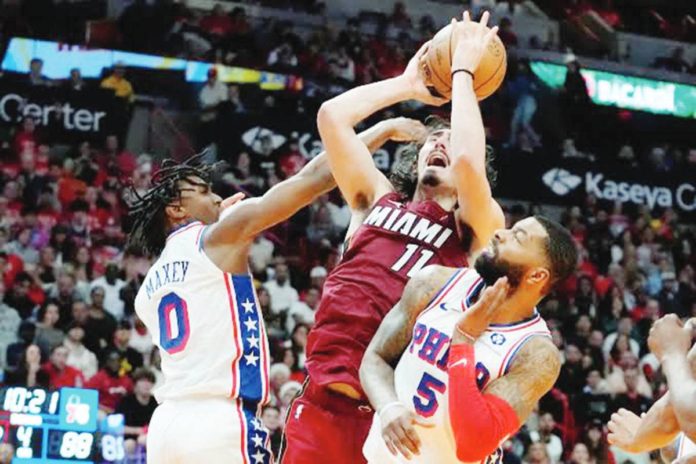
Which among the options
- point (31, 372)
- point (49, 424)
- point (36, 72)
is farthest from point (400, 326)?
point (36, 72)

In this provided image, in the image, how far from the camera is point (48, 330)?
11258mm

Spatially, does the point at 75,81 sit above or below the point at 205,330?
above

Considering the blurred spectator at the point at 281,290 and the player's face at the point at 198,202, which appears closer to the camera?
the player's face at the point at 198,202

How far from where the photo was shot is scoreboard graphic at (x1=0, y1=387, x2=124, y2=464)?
888 cm

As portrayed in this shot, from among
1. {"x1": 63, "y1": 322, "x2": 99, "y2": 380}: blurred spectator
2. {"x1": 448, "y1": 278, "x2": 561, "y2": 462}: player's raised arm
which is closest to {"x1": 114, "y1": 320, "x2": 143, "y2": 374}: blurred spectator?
{"x1": 63, "y1": 322, "x2": 99, "y2": 380}: blurred spectator

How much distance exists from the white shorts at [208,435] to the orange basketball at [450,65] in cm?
163

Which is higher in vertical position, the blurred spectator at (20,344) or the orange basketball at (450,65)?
the orange basketball at (450,65)

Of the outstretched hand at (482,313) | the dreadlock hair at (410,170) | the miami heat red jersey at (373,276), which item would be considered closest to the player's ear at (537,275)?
the outstretched hand at (482,313)

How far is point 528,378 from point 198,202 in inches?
81.9

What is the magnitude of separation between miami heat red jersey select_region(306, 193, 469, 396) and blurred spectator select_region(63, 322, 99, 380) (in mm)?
5988

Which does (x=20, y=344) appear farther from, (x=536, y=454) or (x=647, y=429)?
(x=647, y=429)

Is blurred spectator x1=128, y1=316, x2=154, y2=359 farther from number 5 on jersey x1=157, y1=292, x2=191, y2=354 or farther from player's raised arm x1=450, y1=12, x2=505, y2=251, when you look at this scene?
player's raised arm x1=450, y1=12, x2=505, y2=251

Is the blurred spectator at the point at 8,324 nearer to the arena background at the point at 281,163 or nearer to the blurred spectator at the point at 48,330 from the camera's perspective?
the arena background at the point at 281,163

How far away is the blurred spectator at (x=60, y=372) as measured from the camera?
1073 cm
